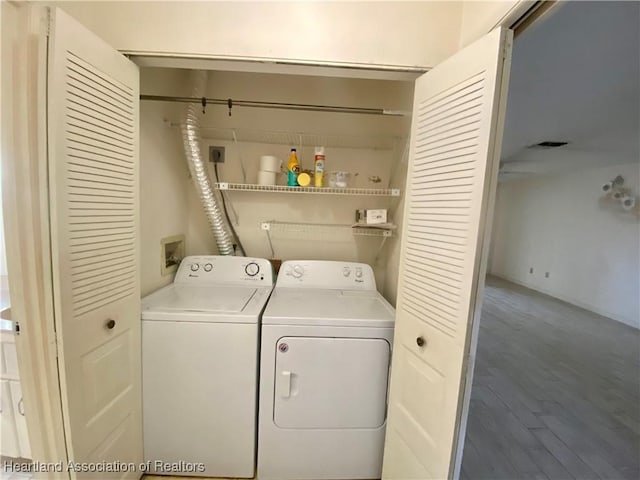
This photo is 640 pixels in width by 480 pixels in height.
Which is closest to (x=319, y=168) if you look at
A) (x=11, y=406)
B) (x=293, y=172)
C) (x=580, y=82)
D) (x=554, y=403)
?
(x=293, y=172)

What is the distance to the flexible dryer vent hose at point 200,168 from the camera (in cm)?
180

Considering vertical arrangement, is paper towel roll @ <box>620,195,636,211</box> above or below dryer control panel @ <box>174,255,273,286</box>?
above

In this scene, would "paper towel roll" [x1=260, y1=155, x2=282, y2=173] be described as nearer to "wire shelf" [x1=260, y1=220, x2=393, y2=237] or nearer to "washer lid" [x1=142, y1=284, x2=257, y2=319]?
"wire shelf" [x1=260, y1=220, x2=393, y2=237]

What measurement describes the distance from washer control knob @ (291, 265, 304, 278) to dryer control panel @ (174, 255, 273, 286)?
0.55 feet

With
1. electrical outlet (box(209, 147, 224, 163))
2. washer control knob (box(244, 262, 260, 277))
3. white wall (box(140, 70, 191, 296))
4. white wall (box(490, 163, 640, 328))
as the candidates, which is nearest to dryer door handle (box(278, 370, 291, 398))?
washer control knob (box(244, 262, 260, 277))

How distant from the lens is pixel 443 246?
3.57ft

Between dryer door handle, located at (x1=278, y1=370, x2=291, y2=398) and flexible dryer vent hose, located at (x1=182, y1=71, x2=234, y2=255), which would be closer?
dryer door handle, located at (x1=278, y1=370, x2=291, y2=398)

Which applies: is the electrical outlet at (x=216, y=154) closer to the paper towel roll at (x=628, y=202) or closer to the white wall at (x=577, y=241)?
the paper towel roll at (x=628, y=202)

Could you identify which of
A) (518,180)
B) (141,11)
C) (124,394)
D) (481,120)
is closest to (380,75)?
(481,120)

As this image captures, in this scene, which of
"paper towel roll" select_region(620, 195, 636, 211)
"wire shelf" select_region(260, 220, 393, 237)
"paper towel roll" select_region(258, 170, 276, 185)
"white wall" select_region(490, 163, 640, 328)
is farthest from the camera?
"white wall" select_region(490, 163, 640, 328)

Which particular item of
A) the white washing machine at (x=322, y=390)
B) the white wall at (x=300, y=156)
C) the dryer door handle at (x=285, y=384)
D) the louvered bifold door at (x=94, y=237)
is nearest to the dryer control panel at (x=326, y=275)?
the white wall at (x=300, y=156)

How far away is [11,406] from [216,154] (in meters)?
1.85

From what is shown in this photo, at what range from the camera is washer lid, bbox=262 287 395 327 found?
1.42 meters

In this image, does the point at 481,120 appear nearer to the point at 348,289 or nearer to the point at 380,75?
the point at 380,75
